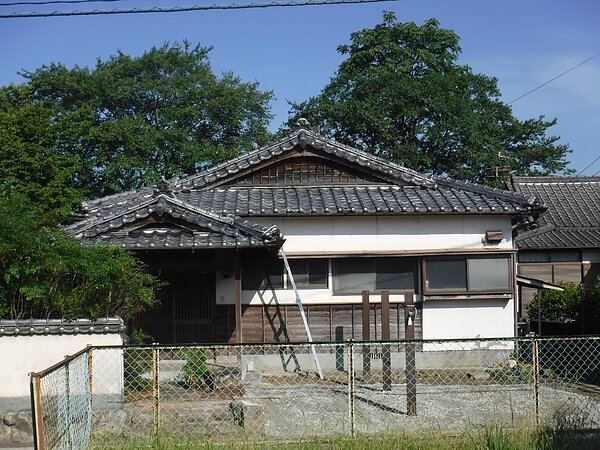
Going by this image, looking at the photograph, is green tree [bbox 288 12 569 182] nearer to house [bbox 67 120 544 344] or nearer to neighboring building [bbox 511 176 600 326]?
neighboring building [bbox 511 176 600 326]

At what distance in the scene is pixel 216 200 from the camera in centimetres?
1809

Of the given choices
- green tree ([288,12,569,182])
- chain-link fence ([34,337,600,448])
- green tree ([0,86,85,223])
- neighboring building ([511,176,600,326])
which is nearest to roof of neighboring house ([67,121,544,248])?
chain-link fence ([34,337,600,448])

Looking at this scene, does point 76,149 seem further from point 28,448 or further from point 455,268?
Result: point 28,448

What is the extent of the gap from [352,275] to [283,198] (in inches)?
94.6

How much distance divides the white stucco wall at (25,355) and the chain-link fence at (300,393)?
47 centimetres

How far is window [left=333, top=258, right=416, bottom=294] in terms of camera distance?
17203 millimetres

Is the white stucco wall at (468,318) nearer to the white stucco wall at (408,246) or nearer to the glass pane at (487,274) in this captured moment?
the white stucco wall at (408,246)

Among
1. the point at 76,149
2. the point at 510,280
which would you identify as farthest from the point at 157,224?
the point at 76,149

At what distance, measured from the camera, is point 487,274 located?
1739 cm

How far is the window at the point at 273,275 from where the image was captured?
56.1 feet

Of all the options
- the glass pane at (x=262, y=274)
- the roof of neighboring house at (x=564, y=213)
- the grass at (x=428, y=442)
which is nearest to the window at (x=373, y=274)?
the glass pane at (x=262, y=274)

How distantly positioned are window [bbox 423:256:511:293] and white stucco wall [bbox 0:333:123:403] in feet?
28.7

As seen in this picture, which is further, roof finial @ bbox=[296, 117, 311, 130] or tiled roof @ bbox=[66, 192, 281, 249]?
roof finial @ bbox=[296, 117, 311, 130]

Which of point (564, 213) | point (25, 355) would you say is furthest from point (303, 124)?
point (564, 213)
